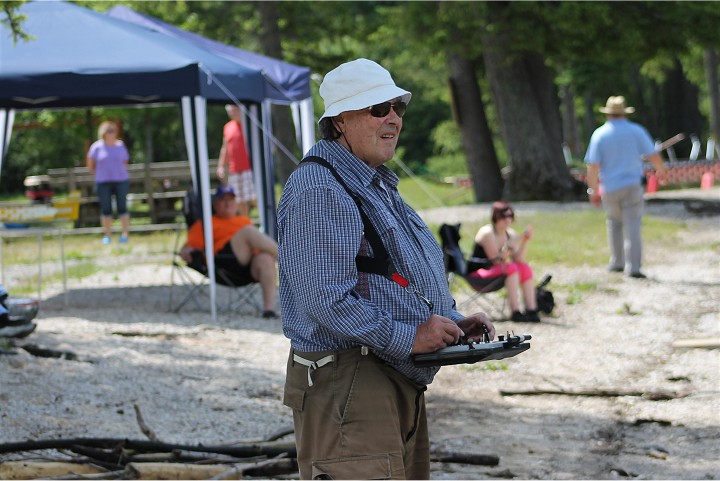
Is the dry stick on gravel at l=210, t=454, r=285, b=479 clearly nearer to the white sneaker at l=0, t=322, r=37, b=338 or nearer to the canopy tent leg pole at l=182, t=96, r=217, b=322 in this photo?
the white sneaker at l=0, t=322, r=37, b=338

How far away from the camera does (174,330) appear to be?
10922mm

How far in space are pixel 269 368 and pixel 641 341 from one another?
311cm

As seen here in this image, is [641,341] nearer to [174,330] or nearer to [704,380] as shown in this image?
[704,380]

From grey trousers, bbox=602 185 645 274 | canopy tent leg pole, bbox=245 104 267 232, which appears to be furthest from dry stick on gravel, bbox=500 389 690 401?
canopy tent leg pole, bbox=245 104 267 232

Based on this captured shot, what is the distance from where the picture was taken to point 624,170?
13.7m

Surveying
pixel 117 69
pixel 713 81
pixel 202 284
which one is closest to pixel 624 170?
pixel 202 284

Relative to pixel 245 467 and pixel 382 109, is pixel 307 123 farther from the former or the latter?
pixel 382 109

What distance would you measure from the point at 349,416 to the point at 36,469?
2612mm

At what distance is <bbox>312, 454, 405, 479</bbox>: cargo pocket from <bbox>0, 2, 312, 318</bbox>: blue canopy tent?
798cm

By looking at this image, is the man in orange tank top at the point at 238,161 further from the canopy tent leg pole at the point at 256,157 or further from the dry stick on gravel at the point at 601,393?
the dry stick on gravel at the point at 601,393

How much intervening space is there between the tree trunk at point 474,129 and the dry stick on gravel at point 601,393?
19.3 metres

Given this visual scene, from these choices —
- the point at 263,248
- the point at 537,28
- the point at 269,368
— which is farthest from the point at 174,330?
the point at 537,28

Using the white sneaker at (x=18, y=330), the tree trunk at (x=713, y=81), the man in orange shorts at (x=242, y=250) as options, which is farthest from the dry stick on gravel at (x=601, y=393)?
the tree trunk at (x=713, y=81)

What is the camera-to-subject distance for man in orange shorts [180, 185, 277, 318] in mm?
11734
